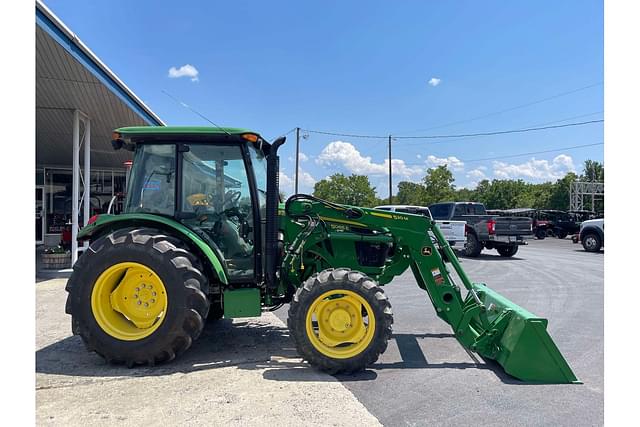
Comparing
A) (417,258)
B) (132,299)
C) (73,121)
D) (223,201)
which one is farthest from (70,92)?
(417,258)

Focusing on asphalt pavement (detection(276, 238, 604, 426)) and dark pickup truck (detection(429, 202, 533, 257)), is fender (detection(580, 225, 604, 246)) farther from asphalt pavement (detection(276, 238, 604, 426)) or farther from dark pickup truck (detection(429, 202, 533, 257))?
asphalt pavement (detection(276, 238, 604, 426))

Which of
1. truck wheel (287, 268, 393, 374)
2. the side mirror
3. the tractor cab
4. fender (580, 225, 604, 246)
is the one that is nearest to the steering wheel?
the tractor cab

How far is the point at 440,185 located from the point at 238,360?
145 feet

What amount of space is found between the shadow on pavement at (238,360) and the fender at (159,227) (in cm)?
89

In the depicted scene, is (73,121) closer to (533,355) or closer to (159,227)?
(159,227)

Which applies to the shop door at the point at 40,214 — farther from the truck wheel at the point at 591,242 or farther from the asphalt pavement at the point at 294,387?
the truck wheel at the point at 591,242

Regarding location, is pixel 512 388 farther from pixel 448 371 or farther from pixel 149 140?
pixel 149 140

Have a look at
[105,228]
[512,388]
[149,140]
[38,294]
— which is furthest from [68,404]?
[38,294]

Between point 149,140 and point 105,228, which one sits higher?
point 149,140

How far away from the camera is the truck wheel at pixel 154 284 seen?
3963 mm

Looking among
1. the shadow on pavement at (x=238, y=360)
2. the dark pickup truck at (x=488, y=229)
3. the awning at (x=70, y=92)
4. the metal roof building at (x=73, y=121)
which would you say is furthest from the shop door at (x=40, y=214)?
the dark pickup truck at (x=488, y=229)

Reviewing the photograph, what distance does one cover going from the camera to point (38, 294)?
7805 millimetres

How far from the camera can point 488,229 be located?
14.3 metres

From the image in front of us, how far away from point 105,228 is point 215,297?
4.62 ft
